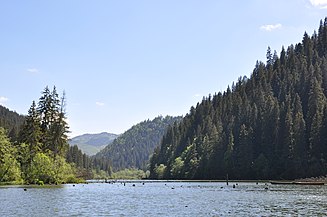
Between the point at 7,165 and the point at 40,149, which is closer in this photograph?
the point at 7,165

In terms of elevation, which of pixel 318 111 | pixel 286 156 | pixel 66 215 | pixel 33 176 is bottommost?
pixel 66 215

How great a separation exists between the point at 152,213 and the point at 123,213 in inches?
116

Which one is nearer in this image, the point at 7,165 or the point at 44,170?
the point at 7,165

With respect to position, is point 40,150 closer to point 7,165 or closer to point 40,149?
point 40,149

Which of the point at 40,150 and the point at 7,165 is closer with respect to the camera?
the point at 7,165

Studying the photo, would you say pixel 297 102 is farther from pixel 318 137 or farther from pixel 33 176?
pixel 33 176

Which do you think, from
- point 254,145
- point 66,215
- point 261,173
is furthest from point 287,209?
point 254,145

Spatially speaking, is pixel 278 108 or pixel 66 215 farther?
pixel 278 108

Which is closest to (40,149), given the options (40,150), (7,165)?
(40,150)

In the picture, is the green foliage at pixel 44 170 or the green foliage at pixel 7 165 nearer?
the green foliage at pixel 7 165

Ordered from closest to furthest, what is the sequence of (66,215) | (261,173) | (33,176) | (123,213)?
(66,215), (123,213), (33,176), (261,173)

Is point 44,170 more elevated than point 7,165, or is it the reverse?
point 7,165

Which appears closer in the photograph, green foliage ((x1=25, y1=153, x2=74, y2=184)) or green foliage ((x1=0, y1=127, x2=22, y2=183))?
green foliage ((x1=0, y1=127, x2=22, y2=183))

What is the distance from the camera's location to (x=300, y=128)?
539 ft
